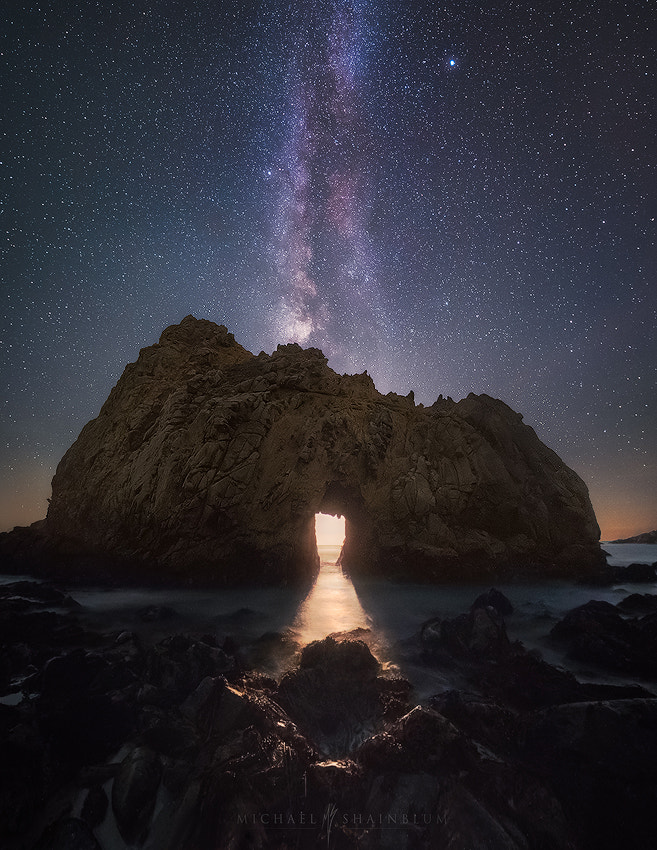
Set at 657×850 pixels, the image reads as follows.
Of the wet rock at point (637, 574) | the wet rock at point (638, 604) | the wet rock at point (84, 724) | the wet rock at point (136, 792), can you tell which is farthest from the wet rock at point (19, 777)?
the wet rock at point (637, 574)

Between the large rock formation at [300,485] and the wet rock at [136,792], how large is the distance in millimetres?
13986

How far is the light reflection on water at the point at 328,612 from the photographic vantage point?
35.7 feet

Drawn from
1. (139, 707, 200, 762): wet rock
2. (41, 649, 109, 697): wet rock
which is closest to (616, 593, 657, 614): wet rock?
(139, 707, 200, 762): wet rock

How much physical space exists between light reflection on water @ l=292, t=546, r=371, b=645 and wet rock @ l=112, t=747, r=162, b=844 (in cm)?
542

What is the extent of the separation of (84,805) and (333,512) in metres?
19.1

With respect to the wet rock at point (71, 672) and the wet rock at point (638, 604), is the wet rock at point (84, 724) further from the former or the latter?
the wet rock at point (638, 604)

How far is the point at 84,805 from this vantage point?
4.39 meters

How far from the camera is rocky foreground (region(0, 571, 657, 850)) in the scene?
13.6 ft

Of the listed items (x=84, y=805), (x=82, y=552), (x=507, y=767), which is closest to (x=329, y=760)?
(x=507, y=767)

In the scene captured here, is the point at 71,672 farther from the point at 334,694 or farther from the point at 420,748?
the point at 420,748

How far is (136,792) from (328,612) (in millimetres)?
9348

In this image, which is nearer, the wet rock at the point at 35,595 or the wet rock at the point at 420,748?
the wet rock at the point at 420,748

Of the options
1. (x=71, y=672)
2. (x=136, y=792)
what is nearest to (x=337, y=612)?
(x=71, y=672)

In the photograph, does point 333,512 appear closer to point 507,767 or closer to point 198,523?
point 198,523
